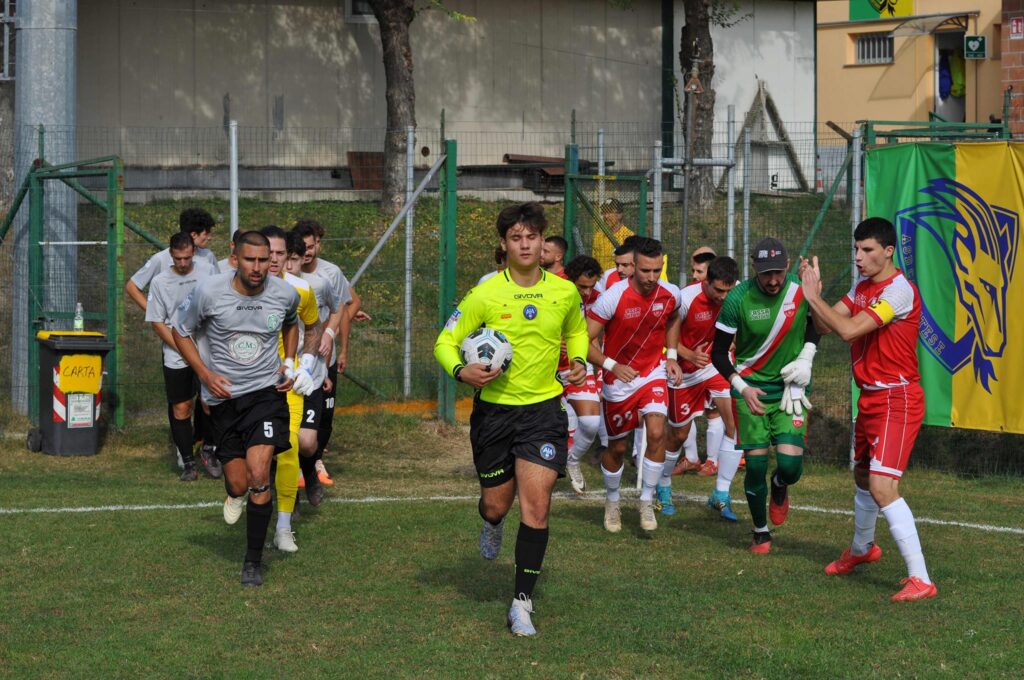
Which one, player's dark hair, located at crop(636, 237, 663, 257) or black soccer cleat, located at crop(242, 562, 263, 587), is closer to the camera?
black soccer cleat, located at crop(242, 562, 263, 587)

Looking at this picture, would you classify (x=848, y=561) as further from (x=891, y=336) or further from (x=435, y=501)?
(x=435, y=501)

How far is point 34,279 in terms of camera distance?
1443cm

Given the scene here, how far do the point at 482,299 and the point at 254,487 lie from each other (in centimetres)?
195

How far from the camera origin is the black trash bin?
43.4 ft

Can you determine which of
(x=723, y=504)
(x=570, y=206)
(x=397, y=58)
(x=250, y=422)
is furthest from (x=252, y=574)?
(x=397, y=58)

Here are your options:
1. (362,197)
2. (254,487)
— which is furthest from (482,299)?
(362,197)

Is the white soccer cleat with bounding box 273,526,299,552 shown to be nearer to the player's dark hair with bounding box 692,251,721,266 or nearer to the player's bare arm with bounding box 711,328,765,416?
the player's bare arm with bounding box 711,328,765,416

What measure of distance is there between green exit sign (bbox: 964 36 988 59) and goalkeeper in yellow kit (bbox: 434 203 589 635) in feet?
110

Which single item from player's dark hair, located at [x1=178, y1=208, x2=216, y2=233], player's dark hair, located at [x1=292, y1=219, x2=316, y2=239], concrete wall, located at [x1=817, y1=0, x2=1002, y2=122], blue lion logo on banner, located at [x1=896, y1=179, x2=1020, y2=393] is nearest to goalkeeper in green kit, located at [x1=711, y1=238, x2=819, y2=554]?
player's dark hair, located at [x1=292, y1=219, x2=316, y2=239]

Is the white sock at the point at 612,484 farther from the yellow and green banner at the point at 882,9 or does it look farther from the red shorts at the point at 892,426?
the yellow and green banner at the point at 882,9

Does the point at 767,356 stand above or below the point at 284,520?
above

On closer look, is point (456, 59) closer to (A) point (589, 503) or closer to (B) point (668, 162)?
(B) point (668, 162)

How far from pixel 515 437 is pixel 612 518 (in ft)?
8.88

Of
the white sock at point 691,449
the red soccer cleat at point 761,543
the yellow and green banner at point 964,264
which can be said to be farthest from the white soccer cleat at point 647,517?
the yellow and green banner at point 964,264
